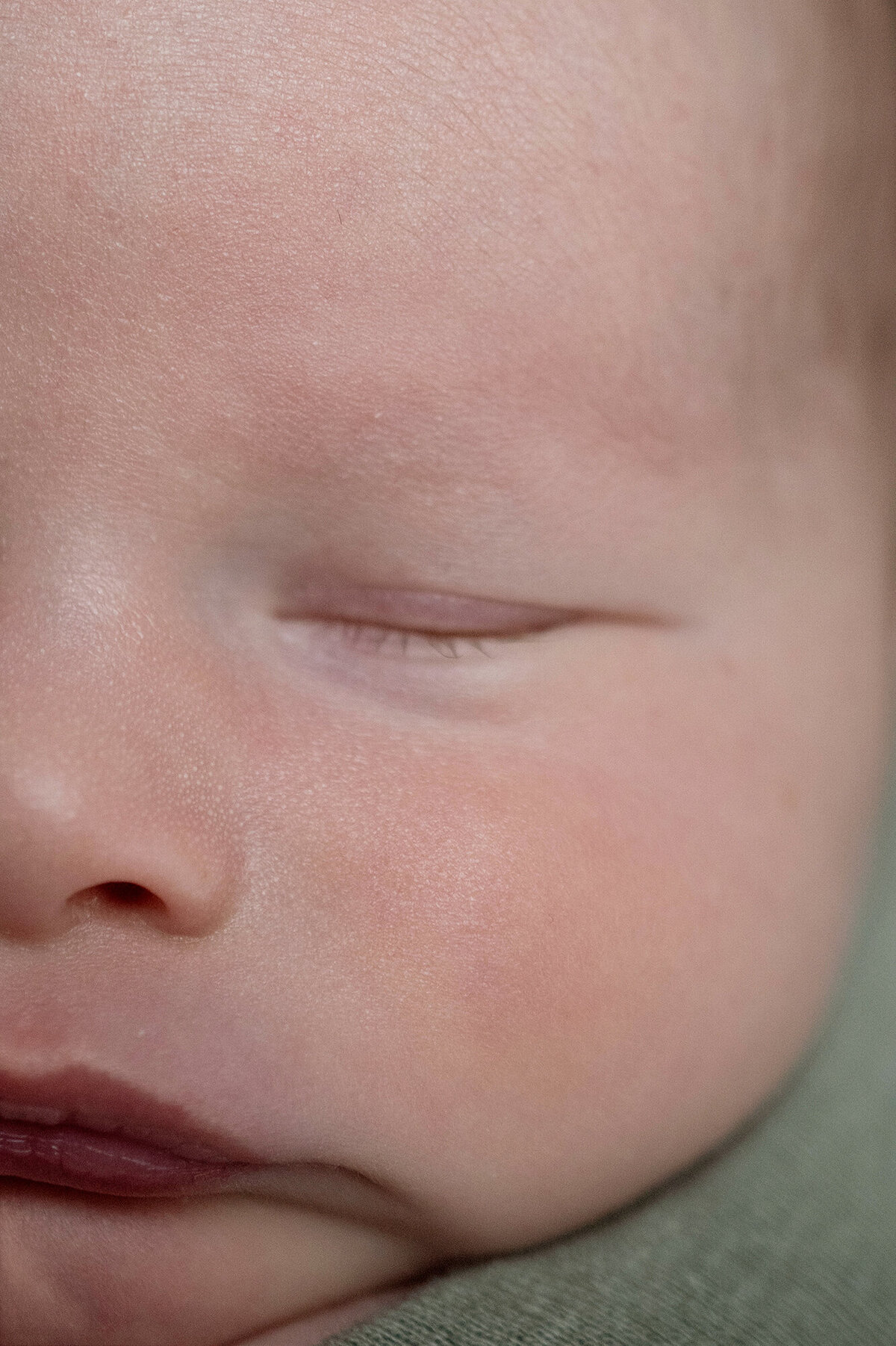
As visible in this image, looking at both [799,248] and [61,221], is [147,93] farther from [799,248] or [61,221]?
[799,248]

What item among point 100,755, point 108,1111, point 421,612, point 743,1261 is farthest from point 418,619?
point 743,1261

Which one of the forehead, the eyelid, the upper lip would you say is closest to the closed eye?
the eyelid

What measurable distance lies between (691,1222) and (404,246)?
1.99 ft

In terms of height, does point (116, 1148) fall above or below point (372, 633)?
below

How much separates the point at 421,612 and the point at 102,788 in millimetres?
215

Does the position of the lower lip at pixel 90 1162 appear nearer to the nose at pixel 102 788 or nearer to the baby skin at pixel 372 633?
the baby skin at pixel 372 633

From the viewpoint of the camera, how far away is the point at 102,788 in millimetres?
730

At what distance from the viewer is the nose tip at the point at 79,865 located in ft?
2.35

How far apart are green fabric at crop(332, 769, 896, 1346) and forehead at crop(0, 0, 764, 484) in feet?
1.57

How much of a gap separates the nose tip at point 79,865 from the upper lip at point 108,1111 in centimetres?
7

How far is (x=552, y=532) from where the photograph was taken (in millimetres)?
831

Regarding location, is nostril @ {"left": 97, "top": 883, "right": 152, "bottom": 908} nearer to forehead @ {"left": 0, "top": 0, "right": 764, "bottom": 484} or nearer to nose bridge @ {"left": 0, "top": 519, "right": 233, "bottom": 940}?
nose bridge @ {"left": 0, "top": 519, "right": 233, "bottom": 940}

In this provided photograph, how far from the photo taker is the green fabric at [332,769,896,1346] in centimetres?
75

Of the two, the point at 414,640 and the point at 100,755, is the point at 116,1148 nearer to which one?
the point at 100,755
